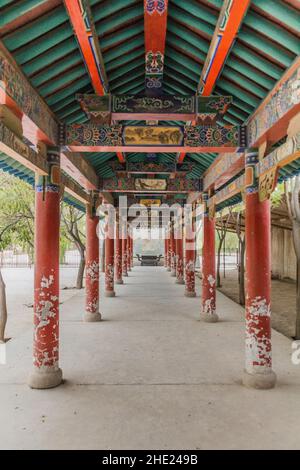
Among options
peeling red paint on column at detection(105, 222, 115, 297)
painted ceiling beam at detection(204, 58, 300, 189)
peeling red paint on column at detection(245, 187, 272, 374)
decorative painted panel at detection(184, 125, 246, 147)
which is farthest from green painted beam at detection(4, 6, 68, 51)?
peeling red paint on column at detection(105, 222, 115, 297)

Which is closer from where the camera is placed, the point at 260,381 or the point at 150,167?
the point at 260,381

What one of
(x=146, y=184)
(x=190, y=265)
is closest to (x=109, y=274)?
(x=190, y=265)

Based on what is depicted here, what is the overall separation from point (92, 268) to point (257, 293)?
17.3ft

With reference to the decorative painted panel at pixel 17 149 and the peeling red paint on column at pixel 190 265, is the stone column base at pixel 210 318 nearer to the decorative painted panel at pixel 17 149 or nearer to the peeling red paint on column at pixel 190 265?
the peeling red paint on column at pixel 190 265

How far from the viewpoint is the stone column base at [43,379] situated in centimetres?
495

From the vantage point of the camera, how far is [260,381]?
4938 millimetres

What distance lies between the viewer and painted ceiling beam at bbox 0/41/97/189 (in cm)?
346

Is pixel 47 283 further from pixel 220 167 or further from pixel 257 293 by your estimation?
pixel 220 167

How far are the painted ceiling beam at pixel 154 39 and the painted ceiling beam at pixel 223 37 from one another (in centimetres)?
57

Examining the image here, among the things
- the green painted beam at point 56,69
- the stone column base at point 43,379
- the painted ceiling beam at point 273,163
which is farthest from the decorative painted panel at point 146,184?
the stone column base at point 43,379

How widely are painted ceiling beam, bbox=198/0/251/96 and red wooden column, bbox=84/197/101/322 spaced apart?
558 centimetres
